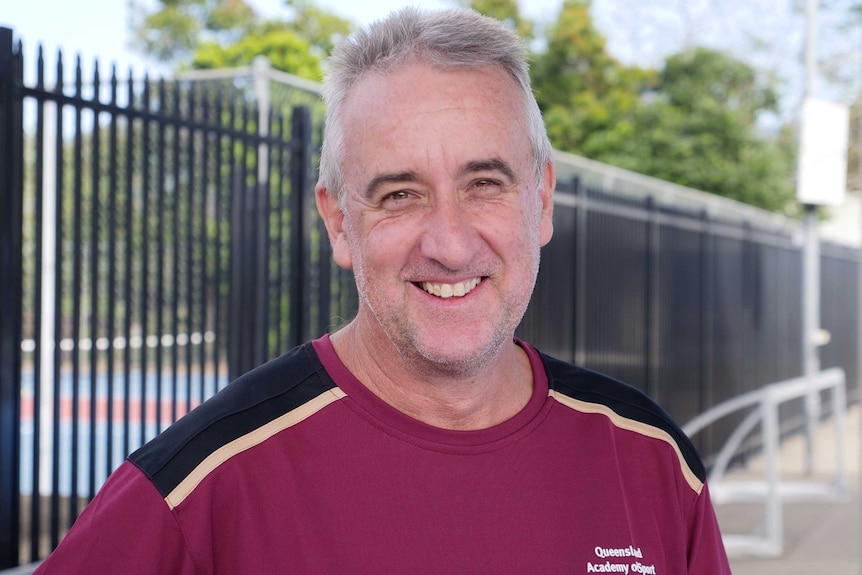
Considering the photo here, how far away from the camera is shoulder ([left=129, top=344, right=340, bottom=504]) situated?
5.44 ft

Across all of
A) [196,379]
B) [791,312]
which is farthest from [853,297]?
[196,379]

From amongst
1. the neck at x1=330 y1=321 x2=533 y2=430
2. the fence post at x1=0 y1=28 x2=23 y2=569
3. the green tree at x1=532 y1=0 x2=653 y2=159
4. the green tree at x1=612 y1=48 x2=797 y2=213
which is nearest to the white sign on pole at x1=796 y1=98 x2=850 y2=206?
the fence post at x1=0 y1=28 x2=23 y2=569

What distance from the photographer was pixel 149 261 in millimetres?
4945

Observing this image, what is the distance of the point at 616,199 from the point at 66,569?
22.8 feet

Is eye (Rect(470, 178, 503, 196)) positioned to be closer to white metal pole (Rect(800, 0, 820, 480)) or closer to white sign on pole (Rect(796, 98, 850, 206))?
white sign on pole (Rect(796, 98, 850, 206))

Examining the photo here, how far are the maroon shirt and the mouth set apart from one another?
20 centimetres

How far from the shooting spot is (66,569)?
1596mm

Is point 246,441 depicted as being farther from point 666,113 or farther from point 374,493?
point 666,113

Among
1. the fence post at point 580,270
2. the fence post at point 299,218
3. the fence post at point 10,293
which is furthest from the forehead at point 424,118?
the fence post at point 580,270

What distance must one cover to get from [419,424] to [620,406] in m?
0.40

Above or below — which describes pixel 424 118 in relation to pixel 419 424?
above

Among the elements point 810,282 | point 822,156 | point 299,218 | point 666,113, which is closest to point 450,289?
point 299,218

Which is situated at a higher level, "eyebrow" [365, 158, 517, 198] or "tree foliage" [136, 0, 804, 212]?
"tree foliage" [136, 0, 804, 212]

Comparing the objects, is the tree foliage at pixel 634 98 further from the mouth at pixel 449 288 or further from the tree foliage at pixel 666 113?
the mouth at pixel 449 288
